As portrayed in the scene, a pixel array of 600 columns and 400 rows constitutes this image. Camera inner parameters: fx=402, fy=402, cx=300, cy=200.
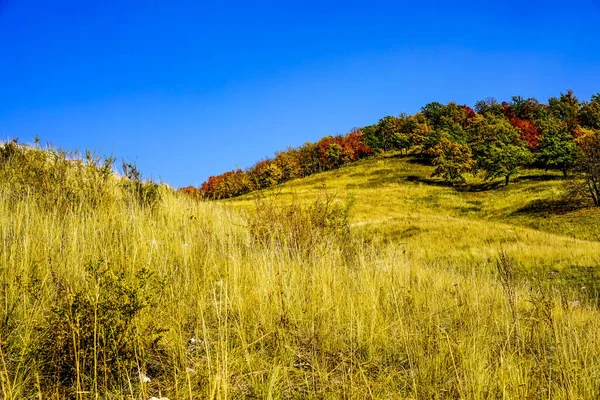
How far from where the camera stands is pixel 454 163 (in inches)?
2365

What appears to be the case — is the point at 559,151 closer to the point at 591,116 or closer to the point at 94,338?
the point at 591,116

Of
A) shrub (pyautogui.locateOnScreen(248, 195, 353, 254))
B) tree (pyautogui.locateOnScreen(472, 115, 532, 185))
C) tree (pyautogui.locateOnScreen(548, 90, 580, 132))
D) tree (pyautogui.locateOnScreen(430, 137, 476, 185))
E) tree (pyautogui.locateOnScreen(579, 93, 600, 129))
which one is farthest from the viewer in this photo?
tree (pyautogui.locateOnScreen(548, 90, 580, 132))

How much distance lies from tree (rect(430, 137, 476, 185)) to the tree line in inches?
1.1

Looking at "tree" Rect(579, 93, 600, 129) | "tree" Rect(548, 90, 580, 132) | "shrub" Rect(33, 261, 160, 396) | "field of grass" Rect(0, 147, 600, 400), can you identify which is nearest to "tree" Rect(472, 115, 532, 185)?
"tree" Rect(579, 93, 600, 129)

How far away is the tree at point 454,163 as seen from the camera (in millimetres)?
59688

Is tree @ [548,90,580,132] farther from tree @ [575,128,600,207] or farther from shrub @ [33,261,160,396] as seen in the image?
shrub @ [33,261,160,396]

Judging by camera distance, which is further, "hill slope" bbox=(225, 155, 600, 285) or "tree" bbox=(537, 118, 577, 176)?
"tree" bbox=(537, 118, 577, 176)

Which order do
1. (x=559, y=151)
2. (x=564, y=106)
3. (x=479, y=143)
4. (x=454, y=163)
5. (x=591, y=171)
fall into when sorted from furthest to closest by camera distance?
(x=564, y=106) → (x=479, y=143) → (x=454, y=163) → (x=559, y=151) → (x=591, y=171)

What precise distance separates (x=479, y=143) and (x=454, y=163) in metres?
12.4

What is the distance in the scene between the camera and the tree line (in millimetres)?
52844

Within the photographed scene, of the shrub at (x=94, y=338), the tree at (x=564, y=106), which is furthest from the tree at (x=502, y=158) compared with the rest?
the shrub at (x=94, y=338)

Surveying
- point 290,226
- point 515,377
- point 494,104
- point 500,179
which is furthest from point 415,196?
point 494,104

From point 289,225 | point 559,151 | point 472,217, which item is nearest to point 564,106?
point 559,151

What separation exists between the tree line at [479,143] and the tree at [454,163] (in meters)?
0.03
